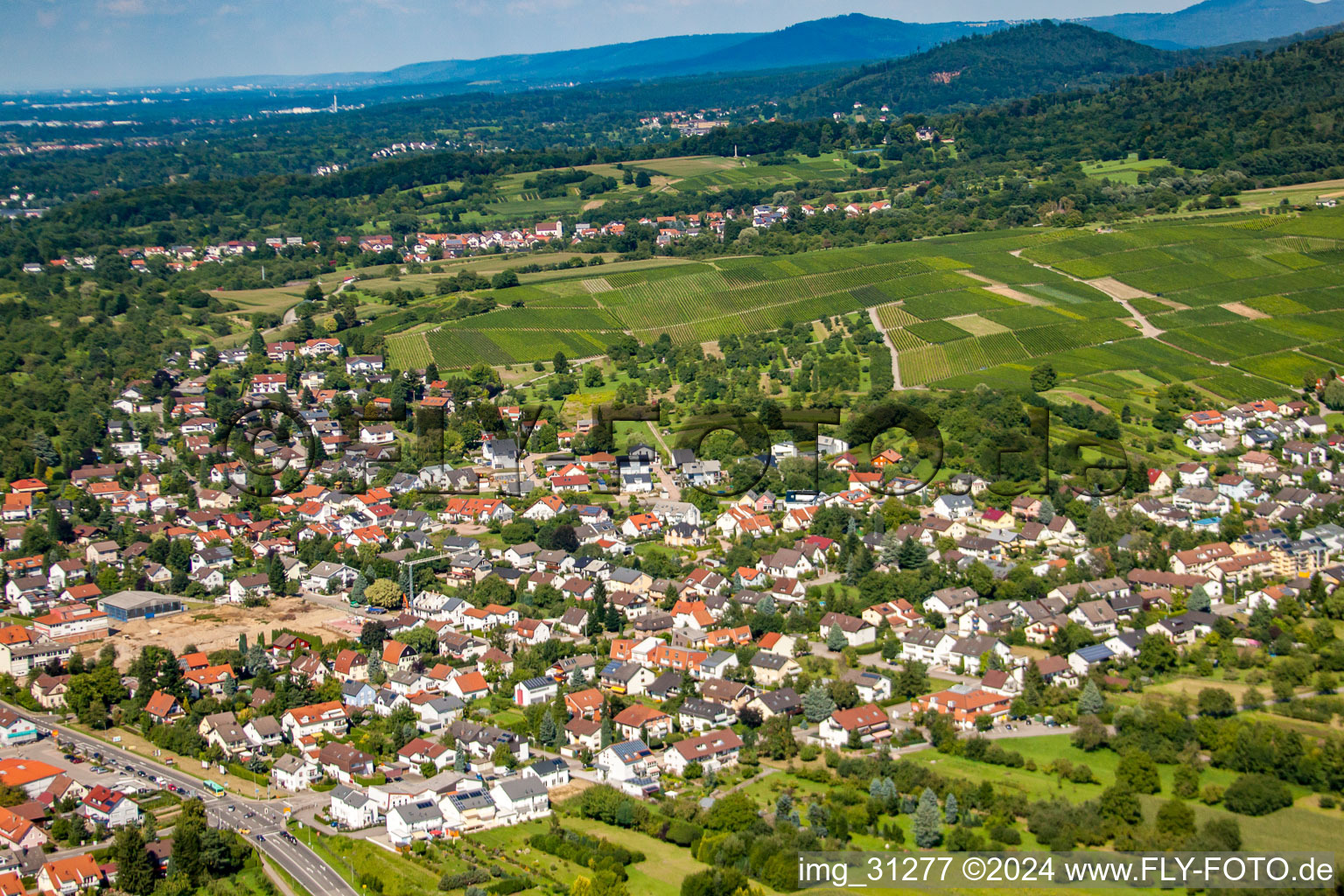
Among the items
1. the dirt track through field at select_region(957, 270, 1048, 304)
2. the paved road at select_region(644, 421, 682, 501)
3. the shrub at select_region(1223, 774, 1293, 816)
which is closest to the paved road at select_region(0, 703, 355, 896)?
the shrub at select_region(1223, 774, 1293, 816)

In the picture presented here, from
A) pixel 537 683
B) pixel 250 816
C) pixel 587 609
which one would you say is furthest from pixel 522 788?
pixel 587 609

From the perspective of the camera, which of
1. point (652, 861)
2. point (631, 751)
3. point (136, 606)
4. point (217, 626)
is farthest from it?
point (136, 606)

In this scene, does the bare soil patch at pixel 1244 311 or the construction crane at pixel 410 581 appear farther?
the bare soil patch at pixel 1244 311

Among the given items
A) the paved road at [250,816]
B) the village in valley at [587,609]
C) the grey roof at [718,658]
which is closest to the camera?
the paved road at [250,816]

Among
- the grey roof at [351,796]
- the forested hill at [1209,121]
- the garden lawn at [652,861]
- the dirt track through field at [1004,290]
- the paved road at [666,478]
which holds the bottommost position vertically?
the garden lawn at [652,861]

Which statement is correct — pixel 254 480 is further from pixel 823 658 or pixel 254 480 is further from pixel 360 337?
pixel 823 658

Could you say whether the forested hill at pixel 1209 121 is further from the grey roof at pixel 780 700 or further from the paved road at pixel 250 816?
the paved road at pixel 250 816

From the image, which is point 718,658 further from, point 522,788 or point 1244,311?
point 1244,311

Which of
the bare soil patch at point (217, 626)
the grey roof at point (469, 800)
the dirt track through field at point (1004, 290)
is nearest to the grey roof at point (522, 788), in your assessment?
the grey roof at point (469, 800)
